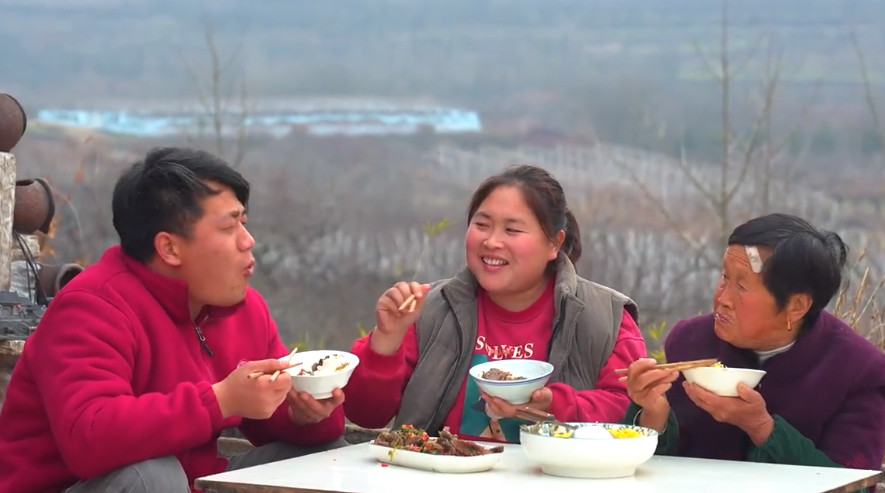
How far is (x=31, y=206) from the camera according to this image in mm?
4883

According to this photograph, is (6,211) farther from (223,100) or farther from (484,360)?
(223,100)

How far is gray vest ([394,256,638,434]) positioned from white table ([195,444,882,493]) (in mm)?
689

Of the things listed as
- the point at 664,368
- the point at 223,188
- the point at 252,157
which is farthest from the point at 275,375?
the point at 252,157

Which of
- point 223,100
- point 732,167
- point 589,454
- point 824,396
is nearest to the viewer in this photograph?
point 589,454

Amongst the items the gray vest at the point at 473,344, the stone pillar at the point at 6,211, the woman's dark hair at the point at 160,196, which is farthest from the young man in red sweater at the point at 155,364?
the stone pillar at the point at 6,211

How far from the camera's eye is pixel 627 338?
3410mm

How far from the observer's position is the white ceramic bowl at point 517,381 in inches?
114

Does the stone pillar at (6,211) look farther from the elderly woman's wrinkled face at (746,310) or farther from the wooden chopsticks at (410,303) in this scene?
the elderly woman's wrinkled face at (746,310)

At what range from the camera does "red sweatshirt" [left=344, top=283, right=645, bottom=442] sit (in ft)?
10.7

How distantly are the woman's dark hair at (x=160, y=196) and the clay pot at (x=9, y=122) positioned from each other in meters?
1.97

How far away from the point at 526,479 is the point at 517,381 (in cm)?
44

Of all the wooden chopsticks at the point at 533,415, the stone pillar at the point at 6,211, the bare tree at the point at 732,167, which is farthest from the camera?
the bare tree at the point at 732,167

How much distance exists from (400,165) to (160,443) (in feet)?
22.3

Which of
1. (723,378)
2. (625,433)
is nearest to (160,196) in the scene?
(625,433)
